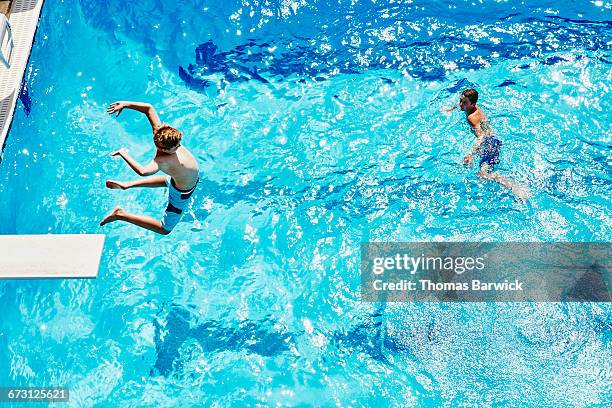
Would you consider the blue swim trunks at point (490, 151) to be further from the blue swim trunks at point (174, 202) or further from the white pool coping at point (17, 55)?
the white pool coping at point (17, 55)

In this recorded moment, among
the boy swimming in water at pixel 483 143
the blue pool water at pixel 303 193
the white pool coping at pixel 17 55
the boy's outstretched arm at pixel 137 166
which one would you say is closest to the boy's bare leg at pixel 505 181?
the boy swimming in water at pixel 483 143

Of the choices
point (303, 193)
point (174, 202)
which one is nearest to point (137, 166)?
point (174, 202)

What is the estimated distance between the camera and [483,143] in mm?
7500

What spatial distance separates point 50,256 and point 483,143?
502 cm

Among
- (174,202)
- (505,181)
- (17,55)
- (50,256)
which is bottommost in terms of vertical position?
(50,256)

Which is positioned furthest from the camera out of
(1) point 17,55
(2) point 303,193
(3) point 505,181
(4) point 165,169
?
(1) point 17,55

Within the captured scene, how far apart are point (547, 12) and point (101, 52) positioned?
6373mm

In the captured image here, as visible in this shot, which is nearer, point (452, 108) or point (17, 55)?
point (452, 108)

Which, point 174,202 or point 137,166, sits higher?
point 137,166

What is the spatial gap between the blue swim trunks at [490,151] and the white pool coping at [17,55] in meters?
5.83

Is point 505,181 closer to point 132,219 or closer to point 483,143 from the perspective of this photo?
point 483,143

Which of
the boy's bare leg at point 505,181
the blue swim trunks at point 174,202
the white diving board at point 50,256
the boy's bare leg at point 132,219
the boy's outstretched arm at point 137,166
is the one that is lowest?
the white diving board at point 50,256

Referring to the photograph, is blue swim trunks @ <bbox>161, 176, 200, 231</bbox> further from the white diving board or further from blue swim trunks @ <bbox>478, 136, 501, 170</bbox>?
blue swim trunks @ <bbox>478, 136, 501, 170</bbox>

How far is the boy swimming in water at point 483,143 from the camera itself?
744 centimetres
